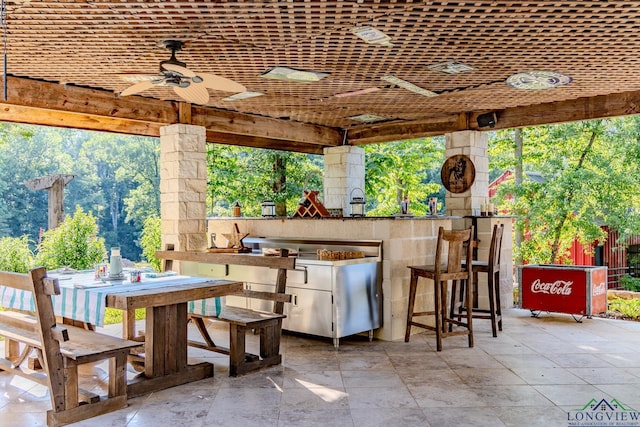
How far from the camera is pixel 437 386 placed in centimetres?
379

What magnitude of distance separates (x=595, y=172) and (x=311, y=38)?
23.1 ft

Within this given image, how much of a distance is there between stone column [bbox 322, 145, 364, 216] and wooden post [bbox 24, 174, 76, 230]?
4650mm

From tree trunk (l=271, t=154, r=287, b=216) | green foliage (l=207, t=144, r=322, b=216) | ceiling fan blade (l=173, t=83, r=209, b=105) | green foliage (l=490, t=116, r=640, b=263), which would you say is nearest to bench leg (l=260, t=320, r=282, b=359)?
ceiling fan blade (l=173, t=83, r=209, b=105)

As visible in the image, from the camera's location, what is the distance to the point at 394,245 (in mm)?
5238

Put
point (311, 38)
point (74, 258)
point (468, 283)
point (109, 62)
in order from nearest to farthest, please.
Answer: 1. point (311, 38)
2. point (109, 62)
3. point (468, 283)
4. point (74, 258)

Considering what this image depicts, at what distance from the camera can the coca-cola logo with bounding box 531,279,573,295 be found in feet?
20.3

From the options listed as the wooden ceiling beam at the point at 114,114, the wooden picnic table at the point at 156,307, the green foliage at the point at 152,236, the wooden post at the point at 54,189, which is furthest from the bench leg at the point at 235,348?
the wooden post at the point at 54,189

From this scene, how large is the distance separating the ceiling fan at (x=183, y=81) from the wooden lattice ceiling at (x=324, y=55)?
0.60ft

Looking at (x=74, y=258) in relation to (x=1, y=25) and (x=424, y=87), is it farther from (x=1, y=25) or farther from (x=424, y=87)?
(x=424, y=87)

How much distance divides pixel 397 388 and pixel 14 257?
7.42m

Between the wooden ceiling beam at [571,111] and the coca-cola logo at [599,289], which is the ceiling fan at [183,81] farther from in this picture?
the coca-cola logo at [599,289]

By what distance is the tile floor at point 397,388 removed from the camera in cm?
319

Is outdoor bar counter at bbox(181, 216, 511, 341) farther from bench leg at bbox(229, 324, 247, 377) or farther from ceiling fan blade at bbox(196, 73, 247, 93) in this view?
ceiling fan blade at bbox(196, 73, 247, 93)

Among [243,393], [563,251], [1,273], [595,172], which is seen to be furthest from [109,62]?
[563,251]
